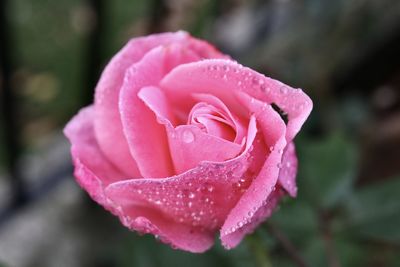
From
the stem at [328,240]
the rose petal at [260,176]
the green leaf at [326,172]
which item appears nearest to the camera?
the rose petal at [260,176]

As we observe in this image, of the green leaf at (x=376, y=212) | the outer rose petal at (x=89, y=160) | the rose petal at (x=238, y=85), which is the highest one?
the rose petal at (x=238, y=85)

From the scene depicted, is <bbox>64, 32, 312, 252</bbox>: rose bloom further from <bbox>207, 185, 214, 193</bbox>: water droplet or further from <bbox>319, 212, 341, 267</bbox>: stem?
<bbox>319, 212, 341, 267</bbox>: stem

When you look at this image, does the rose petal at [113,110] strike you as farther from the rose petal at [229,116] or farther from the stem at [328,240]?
the stem at [328,240]

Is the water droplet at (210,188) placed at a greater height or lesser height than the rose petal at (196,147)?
lesser

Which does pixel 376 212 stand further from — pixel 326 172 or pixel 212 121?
pixel 212 121

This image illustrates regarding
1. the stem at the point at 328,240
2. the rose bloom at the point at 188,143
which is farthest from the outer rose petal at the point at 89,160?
the stem at the point at 328,240

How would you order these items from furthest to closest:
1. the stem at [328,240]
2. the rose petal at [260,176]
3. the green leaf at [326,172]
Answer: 1. the green leaf at [326,172]
2. the stem at [328,240]
3. the rose petal at [260,176]
